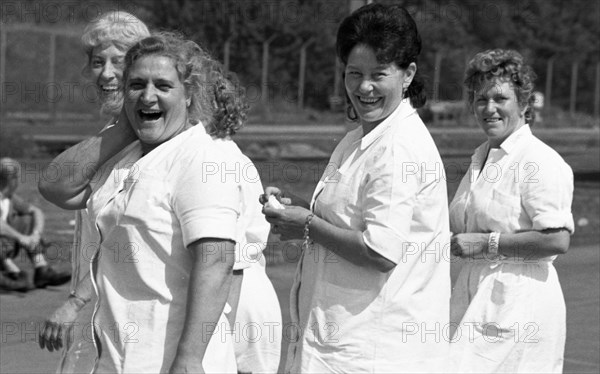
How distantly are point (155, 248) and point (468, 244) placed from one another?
183cm

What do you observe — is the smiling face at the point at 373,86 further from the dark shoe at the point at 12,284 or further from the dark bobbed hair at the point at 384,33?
the dark shoe at the point at 12,284

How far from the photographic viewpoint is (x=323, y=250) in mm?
3441

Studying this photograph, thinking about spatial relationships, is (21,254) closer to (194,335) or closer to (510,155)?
(510,155)

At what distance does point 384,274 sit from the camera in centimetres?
336

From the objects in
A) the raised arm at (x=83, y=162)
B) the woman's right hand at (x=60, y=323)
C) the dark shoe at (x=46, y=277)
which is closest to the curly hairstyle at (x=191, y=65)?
the raised arm at (x=83, y=162)

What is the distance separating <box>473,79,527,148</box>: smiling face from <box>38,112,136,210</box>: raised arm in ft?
5.98

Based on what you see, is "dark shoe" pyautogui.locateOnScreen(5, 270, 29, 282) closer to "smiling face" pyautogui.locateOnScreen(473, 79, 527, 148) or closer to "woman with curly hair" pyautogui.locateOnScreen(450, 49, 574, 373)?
"woman with curly hair" pyautogui.locateOnScreen(450, 49, 574, 373)

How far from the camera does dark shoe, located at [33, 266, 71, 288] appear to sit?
899 cm

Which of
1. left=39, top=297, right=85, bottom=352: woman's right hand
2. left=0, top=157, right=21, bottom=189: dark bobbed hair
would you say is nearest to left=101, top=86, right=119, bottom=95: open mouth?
left=39, top=297, right=85, bottom=352: woman's right hand

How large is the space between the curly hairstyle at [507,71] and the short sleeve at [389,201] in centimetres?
153

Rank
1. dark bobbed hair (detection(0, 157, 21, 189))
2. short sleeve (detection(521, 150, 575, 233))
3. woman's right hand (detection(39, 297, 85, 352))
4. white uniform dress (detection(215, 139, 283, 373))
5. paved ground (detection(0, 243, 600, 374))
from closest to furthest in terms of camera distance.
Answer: woman's right hand (detection(39, 297, 85, 352)), white uniform dress (detection(215, 139, 283, 373)), short sleeve (detection(521, 150, 575, 233)), paved ground (detection(0, 243, 600, 374)), dark bobbed hair (detection(0, 157, 21, 189))

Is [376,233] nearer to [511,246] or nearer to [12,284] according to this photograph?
[511,246]

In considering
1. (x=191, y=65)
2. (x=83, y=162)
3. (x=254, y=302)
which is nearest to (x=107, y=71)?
(x=83, y=162)

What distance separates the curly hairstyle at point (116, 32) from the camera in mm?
3936
